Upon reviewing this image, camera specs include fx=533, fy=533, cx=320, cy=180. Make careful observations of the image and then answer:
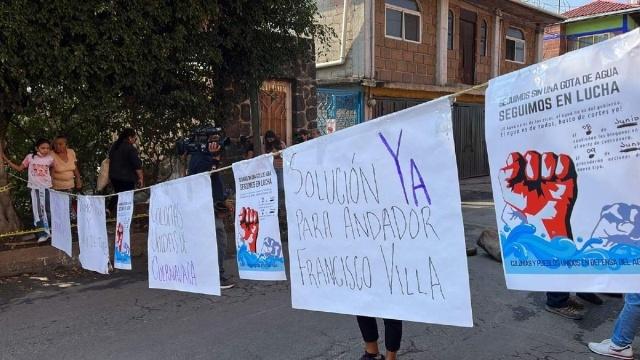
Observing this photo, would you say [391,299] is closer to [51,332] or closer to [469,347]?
[469,347]

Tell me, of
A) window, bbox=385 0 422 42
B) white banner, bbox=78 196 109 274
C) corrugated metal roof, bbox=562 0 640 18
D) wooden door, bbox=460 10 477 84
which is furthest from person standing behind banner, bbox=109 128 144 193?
corrugated metal roof, bbox=562 0 640 18

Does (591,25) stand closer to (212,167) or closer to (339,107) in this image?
(339,107)

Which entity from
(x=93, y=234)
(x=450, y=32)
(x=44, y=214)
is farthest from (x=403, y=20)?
(x=93, y=234)

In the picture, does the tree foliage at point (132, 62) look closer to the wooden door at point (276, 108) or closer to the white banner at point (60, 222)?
the white banner at point (60, 222)

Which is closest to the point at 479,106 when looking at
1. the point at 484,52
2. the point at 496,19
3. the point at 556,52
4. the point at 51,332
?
the point at 484,52

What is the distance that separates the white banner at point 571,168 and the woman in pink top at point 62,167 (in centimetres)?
648

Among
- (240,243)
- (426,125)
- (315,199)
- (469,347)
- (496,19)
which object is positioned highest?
(496,19)

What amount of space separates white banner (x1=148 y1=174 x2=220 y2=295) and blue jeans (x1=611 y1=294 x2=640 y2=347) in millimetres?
2921

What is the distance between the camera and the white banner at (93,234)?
568 centimetres

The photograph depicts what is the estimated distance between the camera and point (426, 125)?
105 inches

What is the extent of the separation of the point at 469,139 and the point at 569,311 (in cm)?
1392

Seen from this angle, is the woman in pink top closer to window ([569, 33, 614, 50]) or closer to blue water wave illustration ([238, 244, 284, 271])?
blue water wave illustration ([238, 244, 284, 271])

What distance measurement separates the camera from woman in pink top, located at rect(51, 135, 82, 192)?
23.9 feet

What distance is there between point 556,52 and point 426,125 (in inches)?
1075
